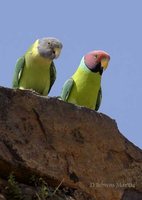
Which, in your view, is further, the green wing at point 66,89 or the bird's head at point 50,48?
the green wing at point 66,89

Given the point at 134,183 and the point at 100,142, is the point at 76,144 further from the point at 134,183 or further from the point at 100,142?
the point at 134,183

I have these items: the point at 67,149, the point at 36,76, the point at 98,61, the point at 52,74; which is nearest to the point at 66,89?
the point at 52,74

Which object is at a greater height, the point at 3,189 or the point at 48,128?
the point at 48,128

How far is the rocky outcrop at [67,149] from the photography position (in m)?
5.15

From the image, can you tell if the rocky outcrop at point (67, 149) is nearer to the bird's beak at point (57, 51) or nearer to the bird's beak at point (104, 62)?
the bird's beak at point (57, 51)

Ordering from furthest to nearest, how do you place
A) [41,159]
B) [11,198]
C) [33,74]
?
[33,74]
[41,159]
[11,198]

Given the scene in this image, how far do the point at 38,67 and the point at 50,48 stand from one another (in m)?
0.30

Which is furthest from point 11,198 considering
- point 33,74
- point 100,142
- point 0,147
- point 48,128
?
point 33,74

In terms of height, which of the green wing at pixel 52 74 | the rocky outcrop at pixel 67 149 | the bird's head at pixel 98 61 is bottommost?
the rocky outcrop at pixel 67 149

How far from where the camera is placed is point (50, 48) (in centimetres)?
716

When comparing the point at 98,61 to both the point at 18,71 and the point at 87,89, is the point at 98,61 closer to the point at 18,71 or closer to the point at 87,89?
the point at 87,89

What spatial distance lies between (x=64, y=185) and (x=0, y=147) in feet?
2.52

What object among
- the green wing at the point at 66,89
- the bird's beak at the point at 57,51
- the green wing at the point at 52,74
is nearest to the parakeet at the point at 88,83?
the green wing at the point at 66,89

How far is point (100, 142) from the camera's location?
575cm
